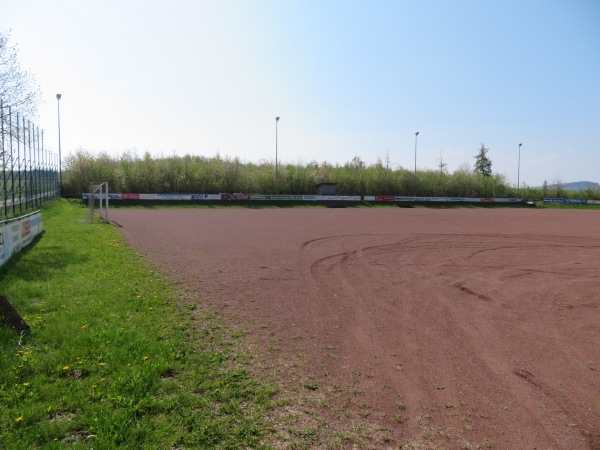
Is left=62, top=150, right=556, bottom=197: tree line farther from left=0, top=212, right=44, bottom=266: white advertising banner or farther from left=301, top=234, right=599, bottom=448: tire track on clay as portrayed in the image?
left=301, top=234, right=599, bottom=448: tire track on clay

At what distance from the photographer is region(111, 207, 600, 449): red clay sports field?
→ 451 centimetres

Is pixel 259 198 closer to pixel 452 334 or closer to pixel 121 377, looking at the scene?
pixel 452 334

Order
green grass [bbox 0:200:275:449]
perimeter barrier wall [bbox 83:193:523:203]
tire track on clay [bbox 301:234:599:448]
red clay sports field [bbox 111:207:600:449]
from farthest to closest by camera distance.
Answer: perimeter barrier wall [bbox 83:193:523:203] → tire track on clay [bbox 301:234:599:448] → red clay sports field [bbox 111:207:600:449] → green grass [bbox 0:200:275:449]

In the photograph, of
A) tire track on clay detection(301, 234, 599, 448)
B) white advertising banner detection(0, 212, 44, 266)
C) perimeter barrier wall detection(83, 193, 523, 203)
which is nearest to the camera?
tire track on clay detection(301, 234, 599, 448)

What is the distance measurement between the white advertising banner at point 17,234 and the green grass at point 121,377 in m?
3.18

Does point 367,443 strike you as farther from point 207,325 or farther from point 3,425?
Answer: point 207,325

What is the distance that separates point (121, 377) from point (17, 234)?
1109 cm

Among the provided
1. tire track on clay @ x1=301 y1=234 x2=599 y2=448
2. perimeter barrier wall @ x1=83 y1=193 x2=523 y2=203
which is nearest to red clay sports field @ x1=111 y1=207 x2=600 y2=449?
tire track on clay @ x1=301 y1=234 x2=599 y2=448

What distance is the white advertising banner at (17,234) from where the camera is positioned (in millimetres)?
11564

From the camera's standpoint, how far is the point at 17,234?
13461mm

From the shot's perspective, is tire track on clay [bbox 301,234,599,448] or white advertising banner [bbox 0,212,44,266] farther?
white advertising banner [bbox 0,212,44,266]

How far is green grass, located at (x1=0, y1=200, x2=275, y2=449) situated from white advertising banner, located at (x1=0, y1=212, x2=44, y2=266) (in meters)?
3.18

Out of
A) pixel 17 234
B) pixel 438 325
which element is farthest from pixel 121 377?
pixel 17 234

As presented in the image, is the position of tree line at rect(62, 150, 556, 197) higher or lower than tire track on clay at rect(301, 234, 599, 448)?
higher
